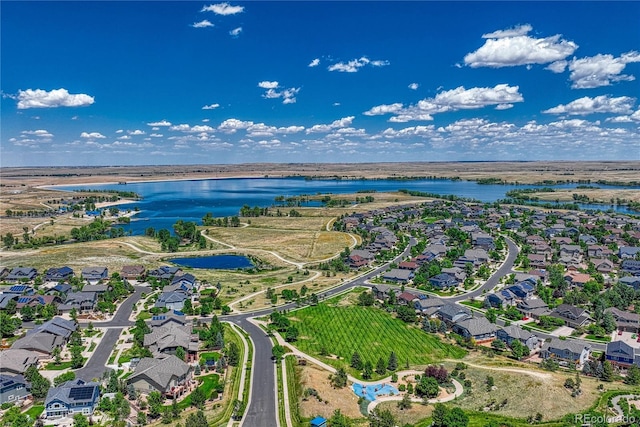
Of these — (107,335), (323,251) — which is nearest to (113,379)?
(107,335)

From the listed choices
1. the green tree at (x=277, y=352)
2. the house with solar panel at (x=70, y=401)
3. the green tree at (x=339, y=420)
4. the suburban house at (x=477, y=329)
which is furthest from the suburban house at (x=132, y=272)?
the green tree at (x=339, y=420)

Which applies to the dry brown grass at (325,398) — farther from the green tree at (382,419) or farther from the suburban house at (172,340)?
the suburban house at (172,340)

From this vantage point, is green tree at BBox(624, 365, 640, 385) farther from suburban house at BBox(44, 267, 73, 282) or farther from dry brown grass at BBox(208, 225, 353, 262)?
suburban house at BBox(44, 267, 73, 282)

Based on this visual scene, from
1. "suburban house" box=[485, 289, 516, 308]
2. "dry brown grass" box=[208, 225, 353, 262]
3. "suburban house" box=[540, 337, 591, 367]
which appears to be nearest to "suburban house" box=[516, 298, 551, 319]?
"suburban house" box=[485, 289, 516, 308]

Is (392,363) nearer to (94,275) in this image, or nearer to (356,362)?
(356,362)

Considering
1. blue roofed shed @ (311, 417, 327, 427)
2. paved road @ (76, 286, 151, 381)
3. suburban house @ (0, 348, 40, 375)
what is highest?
suburban house @ (0, 348, 40, 375)
